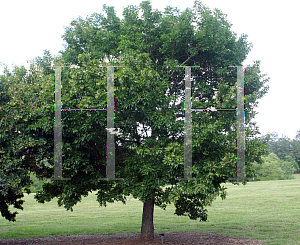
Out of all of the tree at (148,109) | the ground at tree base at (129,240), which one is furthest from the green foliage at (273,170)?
the tree at (148,109)

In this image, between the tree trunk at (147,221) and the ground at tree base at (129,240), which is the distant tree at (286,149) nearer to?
the ground at tree base at (129,240)

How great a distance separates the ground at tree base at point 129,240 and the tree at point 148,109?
1166 millimetres

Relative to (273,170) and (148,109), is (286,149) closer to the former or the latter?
(273,170)

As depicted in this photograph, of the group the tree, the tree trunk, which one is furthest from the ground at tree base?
the tree

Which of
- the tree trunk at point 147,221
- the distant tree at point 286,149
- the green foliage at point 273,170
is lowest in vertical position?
the green foliage at point 273,170

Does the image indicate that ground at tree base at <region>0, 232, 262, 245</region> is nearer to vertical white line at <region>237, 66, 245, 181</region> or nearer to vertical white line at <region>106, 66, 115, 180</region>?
vertical white line at <region>106, 66, 115, 180</region>

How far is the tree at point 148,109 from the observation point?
36.0 ft

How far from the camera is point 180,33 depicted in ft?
42.6

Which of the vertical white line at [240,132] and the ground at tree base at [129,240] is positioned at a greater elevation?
the vertical white line at [240,132]

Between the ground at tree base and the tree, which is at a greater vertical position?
the tree

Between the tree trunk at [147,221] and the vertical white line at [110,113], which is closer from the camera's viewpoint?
the vertical white line at [110,113]

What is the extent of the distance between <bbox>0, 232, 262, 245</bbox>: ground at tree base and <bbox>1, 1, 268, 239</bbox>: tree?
1.17 meters

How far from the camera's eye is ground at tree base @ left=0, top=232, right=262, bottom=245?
15.1 metres

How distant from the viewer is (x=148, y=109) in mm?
11781
